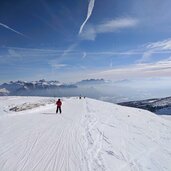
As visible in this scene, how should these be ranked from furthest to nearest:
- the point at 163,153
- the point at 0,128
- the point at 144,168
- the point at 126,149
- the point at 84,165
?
the point at 0,128 < the point at 163,153 < the point at 126,149 < the point at 144,168 < the point at 84,165

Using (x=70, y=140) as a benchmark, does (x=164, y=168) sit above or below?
below

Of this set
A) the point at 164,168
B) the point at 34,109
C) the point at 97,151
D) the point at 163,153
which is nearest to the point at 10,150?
the point at 97,151

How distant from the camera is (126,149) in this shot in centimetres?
1069

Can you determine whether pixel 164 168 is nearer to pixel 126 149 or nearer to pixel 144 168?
pixel 144 168

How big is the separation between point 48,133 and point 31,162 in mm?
5102

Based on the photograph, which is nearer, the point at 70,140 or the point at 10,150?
the point at 10,150

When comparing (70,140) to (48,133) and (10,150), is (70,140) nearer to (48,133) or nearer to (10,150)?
(48,133)

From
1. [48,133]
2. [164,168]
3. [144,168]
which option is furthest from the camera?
[48,133]

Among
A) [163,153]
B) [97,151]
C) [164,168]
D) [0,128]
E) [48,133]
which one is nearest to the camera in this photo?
[164,168]

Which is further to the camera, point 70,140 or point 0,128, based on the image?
point 0,128

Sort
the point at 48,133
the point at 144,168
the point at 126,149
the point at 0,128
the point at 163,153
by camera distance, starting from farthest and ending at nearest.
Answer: the point at 0,128 < the point at 48,133 < the point at 163,153 < the point at 126,149 < the point at 144,168

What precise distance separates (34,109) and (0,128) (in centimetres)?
1180

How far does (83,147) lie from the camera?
10000 millimetres

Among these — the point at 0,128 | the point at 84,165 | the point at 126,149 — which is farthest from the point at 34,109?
the point at 84,165
